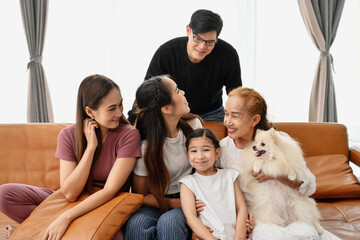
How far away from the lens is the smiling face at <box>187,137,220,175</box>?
78.8 inches

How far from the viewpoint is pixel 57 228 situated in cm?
173

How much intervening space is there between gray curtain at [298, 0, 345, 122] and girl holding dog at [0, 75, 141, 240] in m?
2.85

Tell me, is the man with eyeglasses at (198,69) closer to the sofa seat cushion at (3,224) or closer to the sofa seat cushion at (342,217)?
the sofa seat cushion at (342,217)

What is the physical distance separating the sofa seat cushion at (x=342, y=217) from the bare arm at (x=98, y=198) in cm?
128

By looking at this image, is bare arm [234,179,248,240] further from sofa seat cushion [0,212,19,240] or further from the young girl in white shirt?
sofa seat cushion [0,212,19,240]

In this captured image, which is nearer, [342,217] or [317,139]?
[342,217]

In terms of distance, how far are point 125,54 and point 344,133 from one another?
2.66m

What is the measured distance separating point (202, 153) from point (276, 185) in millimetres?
446

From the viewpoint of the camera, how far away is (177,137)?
2236 mm

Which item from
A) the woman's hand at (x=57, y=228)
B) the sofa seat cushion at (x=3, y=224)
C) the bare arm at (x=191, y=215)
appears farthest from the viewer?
the sofa seat cushion at (x=3, y=224)

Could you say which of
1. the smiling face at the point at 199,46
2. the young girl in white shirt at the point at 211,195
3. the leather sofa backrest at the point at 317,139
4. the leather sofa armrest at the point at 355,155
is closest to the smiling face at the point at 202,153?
the young girl in white shirt at the point at 211,195

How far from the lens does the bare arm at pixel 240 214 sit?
1856 mm

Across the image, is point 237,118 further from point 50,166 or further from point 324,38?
point 324,38

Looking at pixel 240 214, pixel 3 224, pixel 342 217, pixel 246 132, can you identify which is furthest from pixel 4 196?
pixel 342 217
